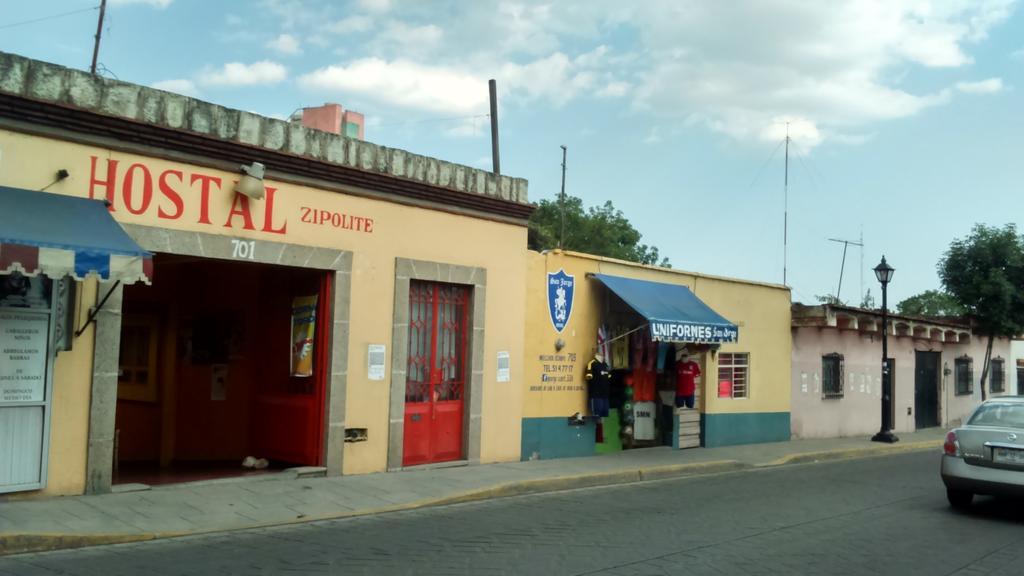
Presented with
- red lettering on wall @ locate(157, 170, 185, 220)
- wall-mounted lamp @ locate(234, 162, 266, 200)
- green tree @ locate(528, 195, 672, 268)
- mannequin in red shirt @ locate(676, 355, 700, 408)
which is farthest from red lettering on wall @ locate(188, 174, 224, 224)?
green tree @ locate(528, 195, 672, 268)

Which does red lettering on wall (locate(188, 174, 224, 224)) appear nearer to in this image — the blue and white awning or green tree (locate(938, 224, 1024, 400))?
the blue and white awning

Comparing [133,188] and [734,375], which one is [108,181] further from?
[734,375]

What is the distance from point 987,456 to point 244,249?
9366 mm

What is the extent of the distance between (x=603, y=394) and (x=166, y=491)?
786 centimetres

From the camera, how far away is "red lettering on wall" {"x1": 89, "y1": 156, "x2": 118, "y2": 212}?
982 cm

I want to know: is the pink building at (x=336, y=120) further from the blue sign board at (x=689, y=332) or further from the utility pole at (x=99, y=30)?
the utility pole at (x=99, y=30)

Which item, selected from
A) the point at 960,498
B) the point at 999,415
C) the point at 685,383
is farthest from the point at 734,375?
the point at 999,415

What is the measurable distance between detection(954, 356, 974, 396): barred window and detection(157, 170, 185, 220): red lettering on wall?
26.3m

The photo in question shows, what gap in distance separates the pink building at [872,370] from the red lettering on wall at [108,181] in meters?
16.2

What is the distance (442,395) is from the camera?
45.4ft

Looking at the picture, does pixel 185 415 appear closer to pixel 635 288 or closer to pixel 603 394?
pixel 603 394

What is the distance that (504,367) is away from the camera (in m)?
14.5

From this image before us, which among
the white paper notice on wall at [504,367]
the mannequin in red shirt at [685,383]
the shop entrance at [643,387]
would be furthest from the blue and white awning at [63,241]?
the mannequin in red shirt at [685,383]

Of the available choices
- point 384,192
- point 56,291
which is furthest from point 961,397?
point 56,291
